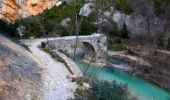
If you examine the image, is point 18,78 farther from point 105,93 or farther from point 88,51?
point 88,51

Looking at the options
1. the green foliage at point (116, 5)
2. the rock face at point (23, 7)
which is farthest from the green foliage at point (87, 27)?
the rock face at point (23, 7)

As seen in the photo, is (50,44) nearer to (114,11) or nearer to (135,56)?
(135,56)

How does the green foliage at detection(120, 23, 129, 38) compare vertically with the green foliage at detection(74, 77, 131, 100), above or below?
below

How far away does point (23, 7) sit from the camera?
12281mm

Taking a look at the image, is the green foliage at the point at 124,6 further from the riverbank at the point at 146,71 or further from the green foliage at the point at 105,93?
the green foliage at the point at 105,93

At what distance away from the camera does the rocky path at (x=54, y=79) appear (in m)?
20.3

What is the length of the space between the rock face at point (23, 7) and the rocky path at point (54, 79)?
7.30 meters

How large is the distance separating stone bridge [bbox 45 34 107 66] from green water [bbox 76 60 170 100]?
171 centimetres

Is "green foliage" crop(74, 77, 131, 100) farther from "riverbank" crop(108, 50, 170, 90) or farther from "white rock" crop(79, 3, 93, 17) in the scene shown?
"white rock" crop(79, 3, 93, 17)

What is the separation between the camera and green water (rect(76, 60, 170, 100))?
99.6ft

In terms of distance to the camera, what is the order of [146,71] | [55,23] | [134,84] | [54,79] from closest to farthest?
[54,79] < [134,84] < [146,71] < [55,23]

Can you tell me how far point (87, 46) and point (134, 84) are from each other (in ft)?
36.3

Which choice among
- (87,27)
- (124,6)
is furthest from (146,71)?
(124,6)

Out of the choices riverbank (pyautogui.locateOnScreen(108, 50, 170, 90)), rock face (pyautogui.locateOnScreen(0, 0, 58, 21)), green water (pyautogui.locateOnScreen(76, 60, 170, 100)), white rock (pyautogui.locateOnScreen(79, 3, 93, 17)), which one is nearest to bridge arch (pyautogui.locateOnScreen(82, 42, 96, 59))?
riverbank (pyautogui.locateOnScreen(108, 50, 170, 90))
